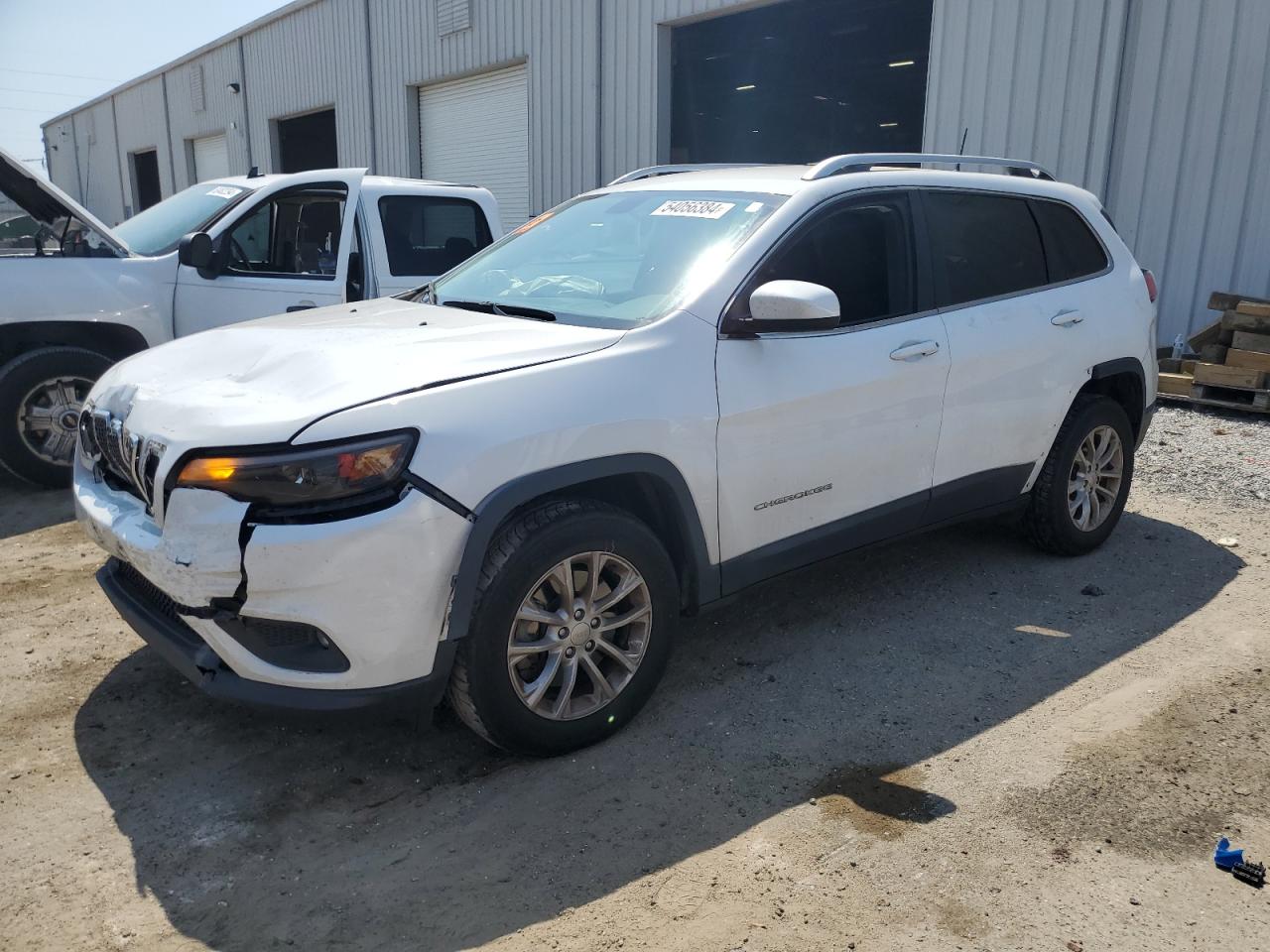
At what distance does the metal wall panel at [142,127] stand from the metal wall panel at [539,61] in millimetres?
13225

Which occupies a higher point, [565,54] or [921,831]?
[565,54]

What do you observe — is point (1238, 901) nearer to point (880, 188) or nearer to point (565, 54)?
point (880, 188)

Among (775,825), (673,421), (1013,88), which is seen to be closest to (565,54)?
(1013,88)

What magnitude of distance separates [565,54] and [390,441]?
39.5ft

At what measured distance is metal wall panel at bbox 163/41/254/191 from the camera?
2247 centimetres

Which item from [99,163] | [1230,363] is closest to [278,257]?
[1230,363]

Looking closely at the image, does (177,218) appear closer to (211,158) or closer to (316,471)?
(316,471)

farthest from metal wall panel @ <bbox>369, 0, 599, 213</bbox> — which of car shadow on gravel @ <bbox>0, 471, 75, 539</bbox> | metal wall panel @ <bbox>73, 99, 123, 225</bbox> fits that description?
metal wall panel @ <bbox>73, 99, 123, 225</bbox>

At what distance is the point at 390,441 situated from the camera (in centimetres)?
268

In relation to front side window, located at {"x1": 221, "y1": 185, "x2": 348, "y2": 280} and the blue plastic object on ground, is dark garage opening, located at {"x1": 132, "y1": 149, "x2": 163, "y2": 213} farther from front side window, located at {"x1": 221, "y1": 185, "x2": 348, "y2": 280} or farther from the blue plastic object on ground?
the blue plastic object on ground

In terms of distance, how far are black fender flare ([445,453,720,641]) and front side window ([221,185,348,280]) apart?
162 inches

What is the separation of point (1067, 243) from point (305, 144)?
20504mm

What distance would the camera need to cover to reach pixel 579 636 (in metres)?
3.11

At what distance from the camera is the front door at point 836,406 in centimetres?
342
